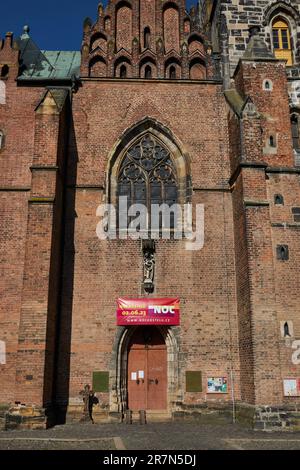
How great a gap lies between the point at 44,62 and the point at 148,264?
27.8 ft

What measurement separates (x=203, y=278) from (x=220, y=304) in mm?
931

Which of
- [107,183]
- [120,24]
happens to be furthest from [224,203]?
[120,24]

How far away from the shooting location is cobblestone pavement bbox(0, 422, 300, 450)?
9.02m

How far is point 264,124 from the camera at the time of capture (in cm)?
1518

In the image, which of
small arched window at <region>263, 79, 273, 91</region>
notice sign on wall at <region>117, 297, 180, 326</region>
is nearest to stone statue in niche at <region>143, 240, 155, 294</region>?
notice sign on wall at <region>117, 297, 180, 326</region>

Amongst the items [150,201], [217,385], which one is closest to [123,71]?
[150,201]

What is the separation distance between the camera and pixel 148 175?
615 inches

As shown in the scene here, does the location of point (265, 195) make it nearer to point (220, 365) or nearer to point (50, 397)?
point (220, 365)

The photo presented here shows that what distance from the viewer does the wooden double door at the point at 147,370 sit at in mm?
13859

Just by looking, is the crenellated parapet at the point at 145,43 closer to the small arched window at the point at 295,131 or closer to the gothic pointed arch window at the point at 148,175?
the gothic pointed arch window at the point at 148,175

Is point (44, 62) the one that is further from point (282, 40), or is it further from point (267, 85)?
point (282, 40)

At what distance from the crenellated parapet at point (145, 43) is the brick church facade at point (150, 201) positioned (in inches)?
2.0

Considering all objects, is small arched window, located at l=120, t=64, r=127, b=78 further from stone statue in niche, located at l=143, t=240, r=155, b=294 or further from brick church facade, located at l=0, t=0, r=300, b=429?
stone statue in niche, located at l=143, t=240, r=155, b=294

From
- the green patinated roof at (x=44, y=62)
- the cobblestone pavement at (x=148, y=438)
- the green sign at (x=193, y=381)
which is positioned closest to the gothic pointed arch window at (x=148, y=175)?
the green patinated roof at (x=44, y=62)
